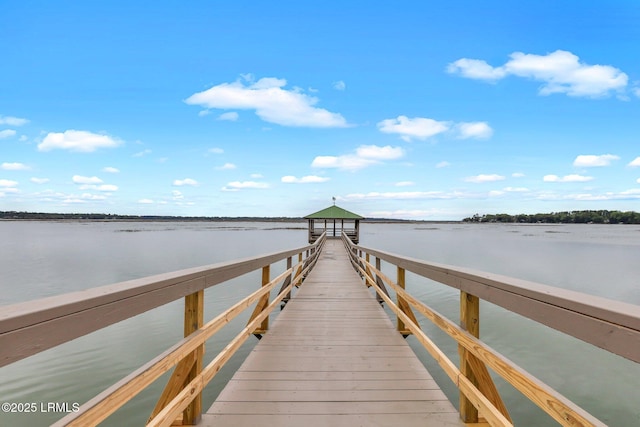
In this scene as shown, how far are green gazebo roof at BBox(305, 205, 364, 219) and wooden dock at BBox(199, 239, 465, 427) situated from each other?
19.3 meters

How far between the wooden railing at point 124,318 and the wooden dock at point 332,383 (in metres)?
0.40

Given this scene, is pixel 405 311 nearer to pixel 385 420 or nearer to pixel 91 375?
pixel 385 420

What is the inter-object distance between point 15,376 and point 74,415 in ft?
21.9

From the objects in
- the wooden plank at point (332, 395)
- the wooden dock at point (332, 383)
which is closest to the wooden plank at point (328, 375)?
the wooden dock at point (332, 383)

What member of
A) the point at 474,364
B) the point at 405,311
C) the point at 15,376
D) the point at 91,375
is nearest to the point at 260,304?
the point at 405,311

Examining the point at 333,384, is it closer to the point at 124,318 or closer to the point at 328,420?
the point at 328,420

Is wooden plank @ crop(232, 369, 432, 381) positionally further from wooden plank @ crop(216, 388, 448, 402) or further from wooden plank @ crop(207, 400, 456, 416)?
wooden plank @ crop(207, 400, 456, 416)

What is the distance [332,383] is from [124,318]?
187cm

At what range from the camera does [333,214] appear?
2461cm

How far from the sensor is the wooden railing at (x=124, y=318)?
987mm

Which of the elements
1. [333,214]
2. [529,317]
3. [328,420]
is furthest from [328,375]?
[333,214]

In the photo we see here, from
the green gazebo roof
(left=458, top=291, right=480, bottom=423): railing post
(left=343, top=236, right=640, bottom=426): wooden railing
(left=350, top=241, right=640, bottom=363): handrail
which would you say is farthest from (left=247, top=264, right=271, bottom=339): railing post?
the green gazebo roof

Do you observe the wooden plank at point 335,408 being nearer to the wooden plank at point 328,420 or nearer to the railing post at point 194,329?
the wooden plank at point 328,420

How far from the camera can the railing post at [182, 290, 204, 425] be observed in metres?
1.97
